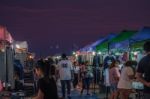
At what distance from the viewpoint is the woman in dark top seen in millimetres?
8725

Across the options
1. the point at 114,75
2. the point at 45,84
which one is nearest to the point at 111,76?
the point at 114,75

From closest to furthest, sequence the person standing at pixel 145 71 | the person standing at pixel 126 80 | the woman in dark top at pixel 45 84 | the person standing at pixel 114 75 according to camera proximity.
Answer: the woman in dark top at pixel 45 84 < the person standing at pixel 145 71 < the person standing at pixel 126 80 < the person standing at pixel 114 75

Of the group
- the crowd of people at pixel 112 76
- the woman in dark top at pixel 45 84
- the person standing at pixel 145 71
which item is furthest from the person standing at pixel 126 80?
the woman in dark top at pixel 45 84

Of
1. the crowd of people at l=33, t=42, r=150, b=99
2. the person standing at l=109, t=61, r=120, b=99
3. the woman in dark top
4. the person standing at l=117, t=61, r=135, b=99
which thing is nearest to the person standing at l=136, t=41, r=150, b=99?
the crowd of people at l=33, t=42, r=150, b=99

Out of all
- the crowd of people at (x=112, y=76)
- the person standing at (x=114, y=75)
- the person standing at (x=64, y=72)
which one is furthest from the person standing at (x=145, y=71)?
the person standing at (x=64, y=72)

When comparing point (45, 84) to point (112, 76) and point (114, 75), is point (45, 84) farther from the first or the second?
point (112, 76)

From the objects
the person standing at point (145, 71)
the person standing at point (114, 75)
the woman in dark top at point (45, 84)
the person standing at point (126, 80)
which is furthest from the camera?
the person standing at point (114, 75)

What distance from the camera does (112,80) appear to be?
18344 millimetres

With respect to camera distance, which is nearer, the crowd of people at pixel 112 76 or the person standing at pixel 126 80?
the crowd of people at pixel 112 76

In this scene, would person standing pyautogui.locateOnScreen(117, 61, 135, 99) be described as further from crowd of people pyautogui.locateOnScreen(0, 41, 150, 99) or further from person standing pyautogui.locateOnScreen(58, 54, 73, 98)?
person standing pyautogui.locateOnScreen(58, 54, 73, 98)

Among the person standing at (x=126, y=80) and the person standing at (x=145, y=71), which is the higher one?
the person standing at (x=145, y=71)

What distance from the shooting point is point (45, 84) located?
875cm

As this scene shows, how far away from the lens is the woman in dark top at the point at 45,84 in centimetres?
873

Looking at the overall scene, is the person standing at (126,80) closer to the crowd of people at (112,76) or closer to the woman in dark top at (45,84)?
the crowd of people at (112,76)
